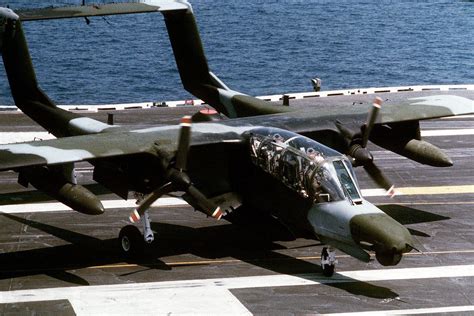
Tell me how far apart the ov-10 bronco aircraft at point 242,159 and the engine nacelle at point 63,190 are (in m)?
0.04

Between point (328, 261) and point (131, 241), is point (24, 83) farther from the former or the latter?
point (328, 261)

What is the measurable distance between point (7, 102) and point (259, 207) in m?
72.0

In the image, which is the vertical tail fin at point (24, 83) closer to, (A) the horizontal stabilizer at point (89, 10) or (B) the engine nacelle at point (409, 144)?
(A) the horizontal stabilizer at point (89, 10)

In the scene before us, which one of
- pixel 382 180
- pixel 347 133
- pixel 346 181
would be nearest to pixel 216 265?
pixel 346 181

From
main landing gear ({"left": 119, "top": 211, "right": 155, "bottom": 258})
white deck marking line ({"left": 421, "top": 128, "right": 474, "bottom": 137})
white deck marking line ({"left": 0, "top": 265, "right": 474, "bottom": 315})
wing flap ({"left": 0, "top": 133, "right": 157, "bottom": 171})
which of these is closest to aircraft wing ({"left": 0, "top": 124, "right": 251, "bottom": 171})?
wing flap ({"left": 0, "top": 133, "right": 157, "bottom": 171})

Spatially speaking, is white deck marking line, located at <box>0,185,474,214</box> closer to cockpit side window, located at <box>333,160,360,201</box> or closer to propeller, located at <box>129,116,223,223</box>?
propeller, located at <box>129,116,223,223</box>

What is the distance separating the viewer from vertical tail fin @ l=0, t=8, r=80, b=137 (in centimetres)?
3719

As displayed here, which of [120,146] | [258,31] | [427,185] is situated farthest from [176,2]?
[258,31]

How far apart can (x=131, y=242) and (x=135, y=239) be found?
0.65 ft

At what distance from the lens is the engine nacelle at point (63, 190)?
2973 cm

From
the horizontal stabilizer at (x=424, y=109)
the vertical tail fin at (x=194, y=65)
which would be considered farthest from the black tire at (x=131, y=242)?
the horizontal stabilizer at (x=424, y=109)

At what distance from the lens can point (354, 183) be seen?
29.3 metres

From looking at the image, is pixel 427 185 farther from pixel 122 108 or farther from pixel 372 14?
pixel 372 14

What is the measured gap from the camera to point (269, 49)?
433 feet
